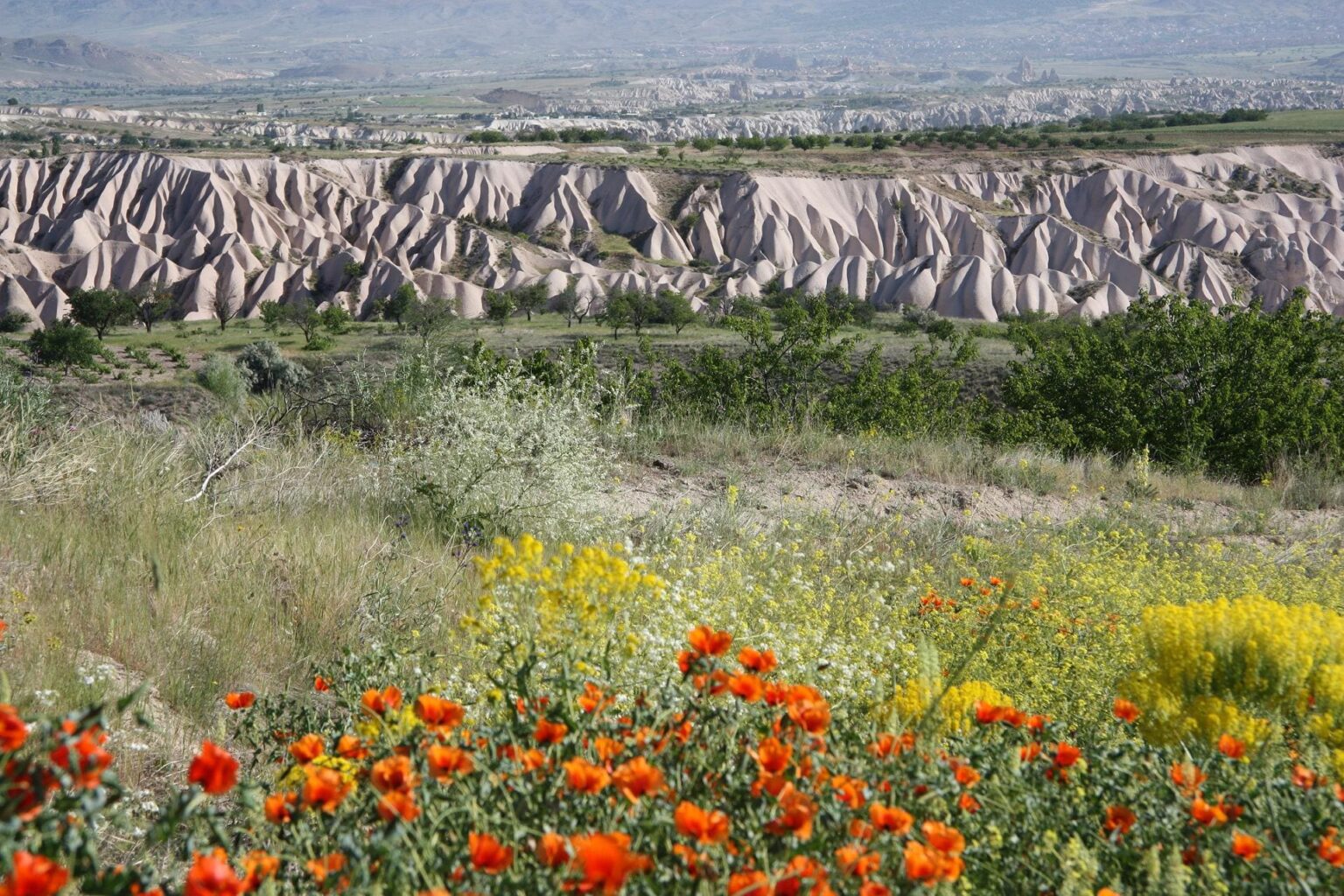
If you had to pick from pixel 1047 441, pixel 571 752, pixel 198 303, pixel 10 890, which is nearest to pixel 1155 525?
pixel 1047 441

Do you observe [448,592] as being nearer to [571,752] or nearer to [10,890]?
[571,752]

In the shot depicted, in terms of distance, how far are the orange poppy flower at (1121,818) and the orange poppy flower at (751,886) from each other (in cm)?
80

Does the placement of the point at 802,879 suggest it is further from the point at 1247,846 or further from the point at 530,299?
the point at 530,299

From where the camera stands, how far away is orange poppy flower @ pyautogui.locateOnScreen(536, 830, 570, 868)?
154cm

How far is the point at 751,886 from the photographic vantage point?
1.45 m

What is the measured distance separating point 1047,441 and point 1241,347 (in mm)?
2853

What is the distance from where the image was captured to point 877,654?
3.63m

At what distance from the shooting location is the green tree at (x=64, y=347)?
2952 cm

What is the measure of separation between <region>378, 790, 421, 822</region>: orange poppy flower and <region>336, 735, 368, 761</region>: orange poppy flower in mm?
230

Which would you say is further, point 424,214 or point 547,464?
point 424,214

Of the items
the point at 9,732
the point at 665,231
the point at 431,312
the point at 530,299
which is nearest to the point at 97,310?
the point at 431,312

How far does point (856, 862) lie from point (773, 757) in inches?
8.7

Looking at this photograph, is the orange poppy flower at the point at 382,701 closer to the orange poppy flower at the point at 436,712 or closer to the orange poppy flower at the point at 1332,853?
the orange poppy flower at the point at 436,712

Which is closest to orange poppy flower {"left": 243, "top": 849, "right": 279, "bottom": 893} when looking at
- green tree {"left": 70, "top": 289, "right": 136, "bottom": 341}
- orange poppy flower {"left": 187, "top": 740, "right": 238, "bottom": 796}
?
orange poppy flower {"left": 187, "top": 740, "right": 238, "bottom": 796}
